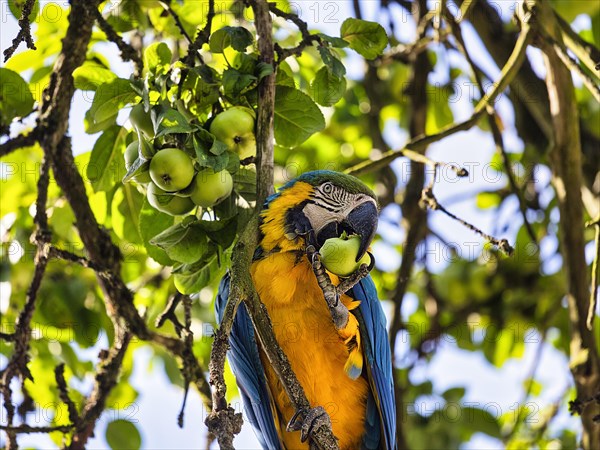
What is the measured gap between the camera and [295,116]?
2.54 metres

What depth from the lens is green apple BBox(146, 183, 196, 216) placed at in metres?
2.25

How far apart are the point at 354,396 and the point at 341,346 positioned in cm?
24

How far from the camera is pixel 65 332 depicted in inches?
133

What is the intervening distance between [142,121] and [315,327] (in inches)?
41.3

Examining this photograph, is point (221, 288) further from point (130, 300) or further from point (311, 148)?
point (311, 148)

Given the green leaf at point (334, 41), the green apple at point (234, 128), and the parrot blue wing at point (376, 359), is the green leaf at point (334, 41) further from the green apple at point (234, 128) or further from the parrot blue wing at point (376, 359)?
the parrot blue wing at point (376, 359)

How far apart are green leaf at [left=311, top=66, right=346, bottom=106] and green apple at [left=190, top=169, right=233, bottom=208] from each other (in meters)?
0.58

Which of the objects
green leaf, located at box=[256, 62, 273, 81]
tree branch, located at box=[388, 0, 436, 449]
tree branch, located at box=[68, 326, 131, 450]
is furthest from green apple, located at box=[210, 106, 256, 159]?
tree branch, located at box=[388, 0, 436, 449]

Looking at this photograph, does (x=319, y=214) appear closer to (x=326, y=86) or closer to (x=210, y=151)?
(x=326, y=86)

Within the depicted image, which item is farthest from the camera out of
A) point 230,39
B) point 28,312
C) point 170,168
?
point 28,312

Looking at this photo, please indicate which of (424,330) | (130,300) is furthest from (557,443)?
(130,300)

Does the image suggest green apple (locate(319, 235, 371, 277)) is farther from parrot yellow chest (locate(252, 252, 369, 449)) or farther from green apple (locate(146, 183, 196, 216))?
parrot yellow chest (locate(252, 252, 369, 449))

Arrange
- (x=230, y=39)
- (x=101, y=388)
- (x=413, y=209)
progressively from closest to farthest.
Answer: (x=230, y=39) < (x=101, y=388) < (x=413, y=209)

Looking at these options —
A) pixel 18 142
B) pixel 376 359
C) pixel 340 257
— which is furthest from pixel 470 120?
pixel 18 142
